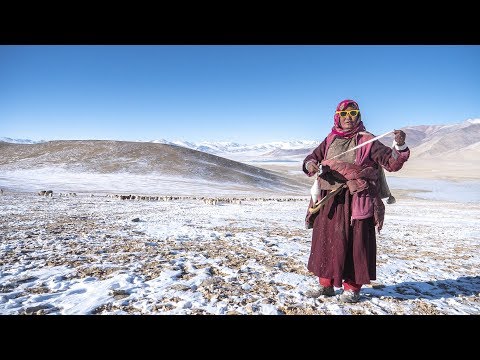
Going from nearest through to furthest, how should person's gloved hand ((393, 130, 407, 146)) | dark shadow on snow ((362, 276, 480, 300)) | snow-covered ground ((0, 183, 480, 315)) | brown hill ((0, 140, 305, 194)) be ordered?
person's gloved hand ((393, 130, 407, 146)), snow-covered ground ((0, 183, 480, 315)), dark shadow on snow ((362, 276, 480, 300)), brown hill ((0, 140, 305, 194))

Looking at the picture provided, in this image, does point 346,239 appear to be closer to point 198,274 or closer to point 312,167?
point 312,167

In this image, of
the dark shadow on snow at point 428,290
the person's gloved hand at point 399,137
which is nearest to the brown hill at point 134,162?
the dark shadow on snow at point 428,290

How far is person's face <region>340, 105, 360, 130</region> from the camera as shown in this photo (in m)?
4.16

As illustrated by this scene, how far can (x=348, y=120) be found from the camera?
4180mm

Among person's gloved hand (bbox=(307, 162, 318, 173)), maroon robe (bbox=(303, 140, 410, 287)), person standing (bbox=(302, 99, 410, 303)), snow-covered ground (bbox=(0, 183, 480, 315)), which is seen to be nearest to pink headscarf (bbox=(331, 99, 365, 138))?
person standing (bbox=(302, 99, 410, 303))

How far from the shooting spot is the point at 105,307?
12.0ft

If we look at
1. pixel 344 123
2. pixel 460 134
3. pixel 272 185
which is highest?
pixel 460 134

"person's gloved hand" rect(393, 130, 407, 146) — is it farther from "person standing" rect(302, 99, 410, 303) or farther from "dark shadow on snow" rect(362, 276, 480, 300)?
"dark shadow on snow" rect(362, 276, 480, 300)

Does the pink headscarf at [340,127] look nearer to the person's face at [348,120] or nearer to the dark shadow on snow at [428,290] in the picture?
the person's face at [348,120]

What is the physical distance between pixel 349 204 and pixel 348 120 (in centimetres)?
113
